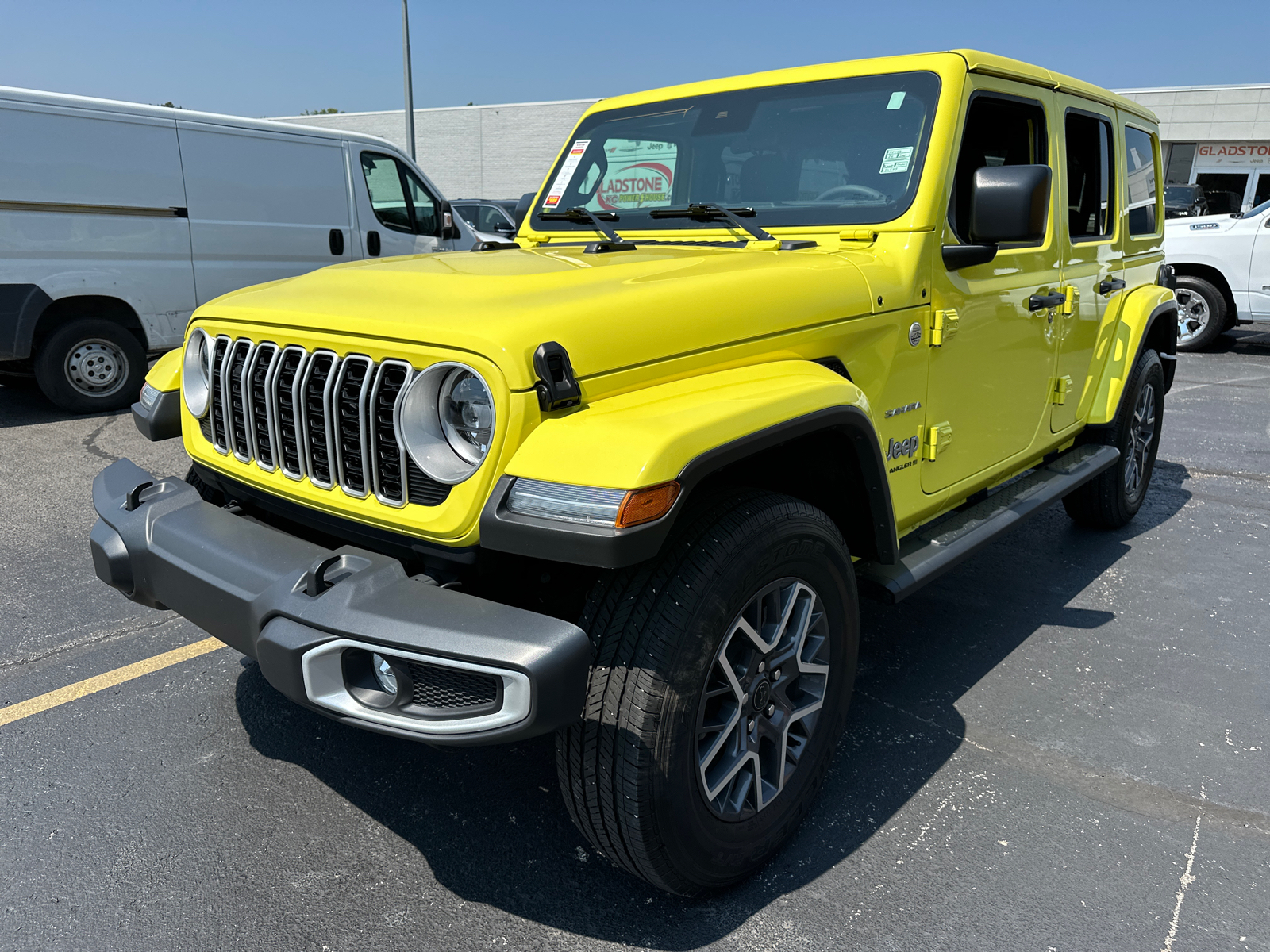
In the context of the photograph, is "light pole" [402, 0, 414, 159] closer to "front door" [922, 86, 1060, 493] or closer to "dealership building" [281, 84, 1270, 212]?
"dealership building" [281, 84, 1270, 212]

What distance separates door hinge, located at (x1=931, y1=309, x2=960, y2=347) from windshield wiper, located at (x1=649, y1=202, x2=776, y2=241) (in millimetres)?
577

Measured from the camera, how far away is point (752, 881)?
7.61 feet

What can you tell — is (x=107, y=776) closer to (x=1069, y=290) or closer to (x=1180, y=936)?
(x=1180, y=936)

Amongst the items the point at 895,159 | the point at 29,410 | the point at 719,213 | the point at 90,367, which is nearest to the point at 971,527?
the point at 895,159

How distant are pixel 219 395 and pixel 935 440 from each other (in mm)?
2134

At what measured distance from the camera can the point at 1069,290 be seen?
12.5 ft

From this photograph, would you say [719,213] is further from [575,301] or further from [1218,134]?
[1218,134]

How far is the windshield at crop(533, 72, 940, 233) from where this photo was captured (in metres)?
2.99

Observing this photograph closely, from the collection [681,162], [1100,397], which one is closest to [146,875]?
[681,162]

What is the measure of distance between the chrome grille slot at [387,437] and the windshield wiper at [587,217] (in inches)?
57.7

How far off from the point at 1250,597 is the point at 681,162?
313 centimetres

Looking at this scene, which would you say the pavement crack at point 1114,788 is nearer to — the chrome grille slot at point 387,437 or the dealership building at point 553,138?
the chrome grille slot at point 387,437

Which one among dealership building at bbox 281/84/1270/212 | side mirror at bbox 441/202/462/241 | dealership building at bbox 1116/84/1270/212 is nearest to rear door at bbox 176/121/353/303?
side mirror at bbox 441/202/462/241

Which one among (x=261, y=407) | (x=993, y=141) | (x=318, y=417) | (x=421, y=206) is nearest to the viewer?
(x=318, y=417)
